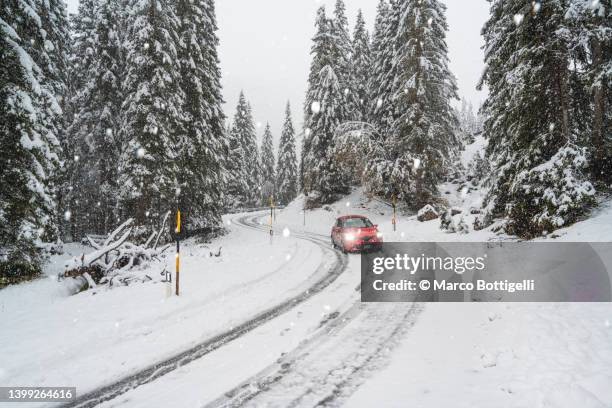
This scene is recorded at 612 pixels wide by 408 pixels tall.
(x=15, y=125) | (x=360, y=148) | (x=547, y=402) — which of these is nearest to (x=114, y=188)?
(x=15, y=125)

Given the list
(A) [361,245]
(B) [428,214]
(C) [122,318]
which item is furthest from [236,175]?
(C) [122,318]

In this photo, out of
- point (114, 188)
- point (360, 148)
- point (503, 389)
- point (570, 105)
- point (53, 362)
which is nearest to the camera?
point (503, 389)

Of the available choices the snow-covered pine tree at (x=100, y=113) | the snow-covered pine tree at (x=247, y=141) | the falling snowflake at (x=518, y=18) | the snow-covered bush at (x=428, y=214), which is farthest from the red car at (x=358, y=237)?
the snow-covered pine tree at (x=247, y=141)

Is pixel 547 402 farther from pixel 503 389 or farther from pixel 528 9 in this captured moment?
pixel 528 9

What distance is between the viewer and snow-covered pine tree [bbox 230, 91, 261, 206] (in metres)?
52.2

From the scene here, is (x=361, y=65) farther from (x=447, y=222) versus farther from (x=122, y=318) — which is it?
(x=122, y=318)

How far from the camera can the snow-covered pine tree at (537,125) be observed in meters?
10.3

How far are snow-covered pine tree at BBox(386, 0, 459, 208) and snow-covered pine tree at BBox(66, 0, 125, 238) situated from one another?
1769 cm

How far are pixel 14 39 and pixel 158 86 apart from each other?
606 cm

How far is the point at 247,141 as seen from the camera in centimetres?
5519

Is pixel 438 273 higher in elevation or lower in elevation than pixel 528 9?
lower

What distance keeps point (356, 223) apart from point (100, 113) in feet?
58.1

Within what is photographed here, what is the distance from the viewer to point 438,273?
10367 millimetres

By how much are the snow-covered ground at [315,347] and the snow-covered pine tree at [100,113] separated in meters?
15.1
